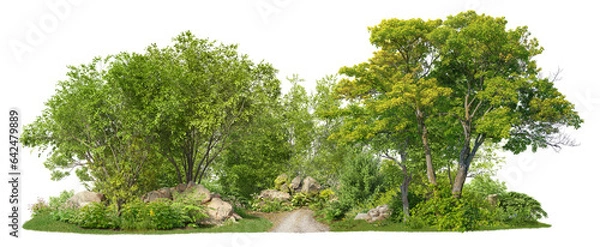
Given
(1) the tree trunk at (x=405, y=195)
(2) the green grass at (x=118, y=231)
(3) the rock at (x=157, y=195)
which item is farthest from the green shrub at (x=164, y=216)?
(1) the tree trunk at (x=405, y=195)

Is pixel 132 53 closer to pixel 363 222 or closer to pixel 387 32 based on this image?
pixel 387 32

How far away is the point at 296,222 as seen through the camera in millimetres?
19562

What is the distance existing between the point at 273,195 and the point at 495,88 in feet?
40.6

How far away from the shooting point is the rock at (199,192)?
1831cm

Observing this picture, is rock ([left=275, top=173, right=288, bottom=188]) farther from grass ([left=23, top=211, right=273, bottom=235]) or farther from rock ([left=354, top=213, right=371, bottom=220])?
rock ([left=354, top=213, right=371, bottom=220])

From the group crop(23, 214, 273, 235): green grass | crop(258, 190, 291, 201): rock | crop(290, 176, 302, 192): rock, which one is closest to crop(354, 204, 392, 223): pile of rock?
crop(23, 214, 273, 235): green grass

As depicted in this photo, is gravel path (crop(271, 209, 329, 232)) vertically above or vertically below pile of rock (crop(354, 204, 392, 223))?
below

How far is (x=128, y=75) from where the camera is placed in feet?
55.1

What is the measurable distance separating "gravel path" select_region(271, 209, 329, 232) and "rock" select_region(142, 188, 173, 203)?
4199mm

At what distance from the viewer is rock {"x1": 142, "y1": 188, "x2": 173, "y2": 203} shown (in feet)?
59.9

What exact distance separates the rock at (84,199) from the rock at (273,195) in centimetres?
844

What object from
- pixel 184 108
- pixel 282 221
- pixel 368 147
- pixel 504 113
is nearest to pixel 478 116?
pixel 504 113

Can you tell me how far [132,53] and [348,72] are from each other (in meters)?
7.61

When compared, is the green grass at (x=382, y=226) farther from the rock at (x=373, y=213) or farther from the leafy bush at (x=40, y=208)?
the leafy bush at (x=40, y=208)
